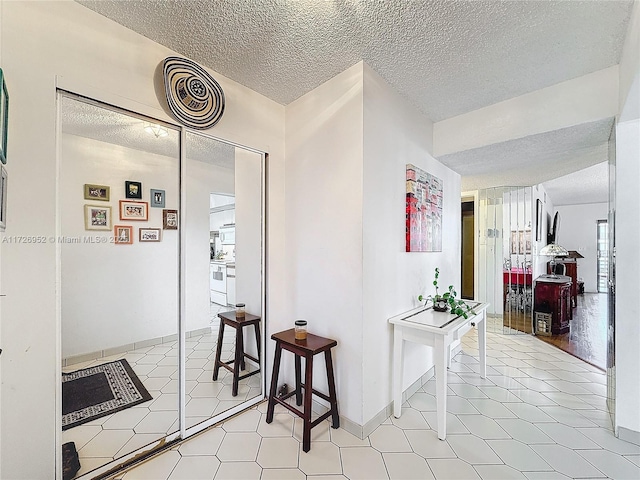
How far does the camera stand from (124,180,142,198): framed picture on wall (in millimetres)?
1761

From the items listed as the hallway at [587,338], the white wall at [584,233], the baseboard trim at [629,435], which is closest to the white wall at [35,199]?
the baseboard trim at [629,435]

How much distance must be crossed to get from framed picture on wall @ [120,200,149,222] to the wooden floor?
14.3 ft

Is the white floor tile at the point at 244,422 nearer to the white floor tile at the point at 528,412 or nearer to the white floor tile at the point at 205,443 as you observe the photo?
the white floor tile at the point at 205,443

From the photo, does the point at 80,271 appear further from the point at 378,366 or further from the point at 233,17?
the point at 378,366

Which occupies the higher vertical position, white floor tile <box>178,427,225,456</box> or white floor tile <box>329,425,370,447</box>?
white floor tile <box>178,427,225,456</box>

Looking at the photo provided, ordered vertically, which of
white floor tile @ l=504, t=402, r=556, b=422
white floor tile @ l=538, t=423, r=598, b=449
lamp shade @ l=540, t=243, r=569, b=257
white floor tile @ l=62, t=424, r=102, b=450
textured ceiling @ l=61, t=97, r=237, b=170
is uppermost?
textured ceiling @ l=61, t=97, r=237, b=170

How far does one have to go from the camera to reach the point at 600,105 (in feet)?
6.29

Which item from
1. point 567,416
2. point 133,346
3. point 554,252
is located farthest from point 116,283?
point 554,252

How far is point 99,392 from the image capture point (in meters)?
1.66

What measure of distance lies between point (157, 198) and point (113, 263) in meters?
0.49

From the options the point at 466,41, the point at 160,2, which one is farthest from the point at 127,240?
the point at 466,41

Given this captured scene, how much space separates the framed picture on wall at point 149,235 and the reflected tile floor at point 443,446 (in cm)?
131

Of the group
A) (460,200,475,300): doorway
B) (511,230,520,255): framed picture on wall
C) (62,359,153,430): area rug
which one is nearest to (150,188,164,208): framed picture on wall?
(62,359,153,430): area rug

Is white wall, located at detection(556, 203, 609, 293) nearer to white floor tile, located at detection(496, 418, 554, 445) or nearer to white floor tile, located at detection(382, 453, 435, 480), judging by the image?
white floor tile, located at detection(496, 418, 554, 445)
